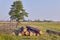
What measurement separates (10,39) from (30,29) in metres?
8.19

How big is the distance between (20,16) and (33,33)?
14.6 m

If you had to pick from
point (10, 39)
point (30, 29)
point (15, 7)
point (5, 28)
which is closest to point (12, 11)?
point (15, 7)

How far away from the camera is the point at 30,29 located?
57.7 ft

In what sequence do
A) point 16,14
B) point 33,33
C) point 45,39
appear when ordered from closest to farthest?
1. point 45,39
2. point 33,33
3. point 16,14

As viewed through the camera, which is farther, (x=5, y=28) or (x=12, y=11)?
(x=12, y=11)

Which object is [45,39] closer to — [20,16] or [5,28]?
[5,28]

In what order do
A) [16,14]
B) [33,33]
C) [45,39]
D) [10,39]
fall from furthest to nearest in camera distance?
[16,14] < [33,33] < [45,39] < [10,39]

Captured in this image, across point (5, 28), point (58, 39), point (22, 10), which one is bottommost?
point (58, 39)

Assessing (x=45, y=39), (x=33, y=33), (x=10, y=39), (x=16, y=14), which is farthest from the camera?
(x=16, y=14)

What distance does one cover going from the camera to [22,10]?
32312 millimetres

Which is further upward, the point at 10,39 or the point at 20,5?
the point at 20,5

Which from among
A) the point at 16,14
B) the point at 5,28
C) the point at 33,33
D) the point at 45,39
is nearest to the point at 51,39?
the point at 45,39

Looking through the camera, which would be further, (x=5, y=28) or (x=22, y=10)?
(x=22, y=10)

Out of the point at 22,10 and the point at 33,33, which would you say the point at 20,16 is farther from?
the point at 33,33
